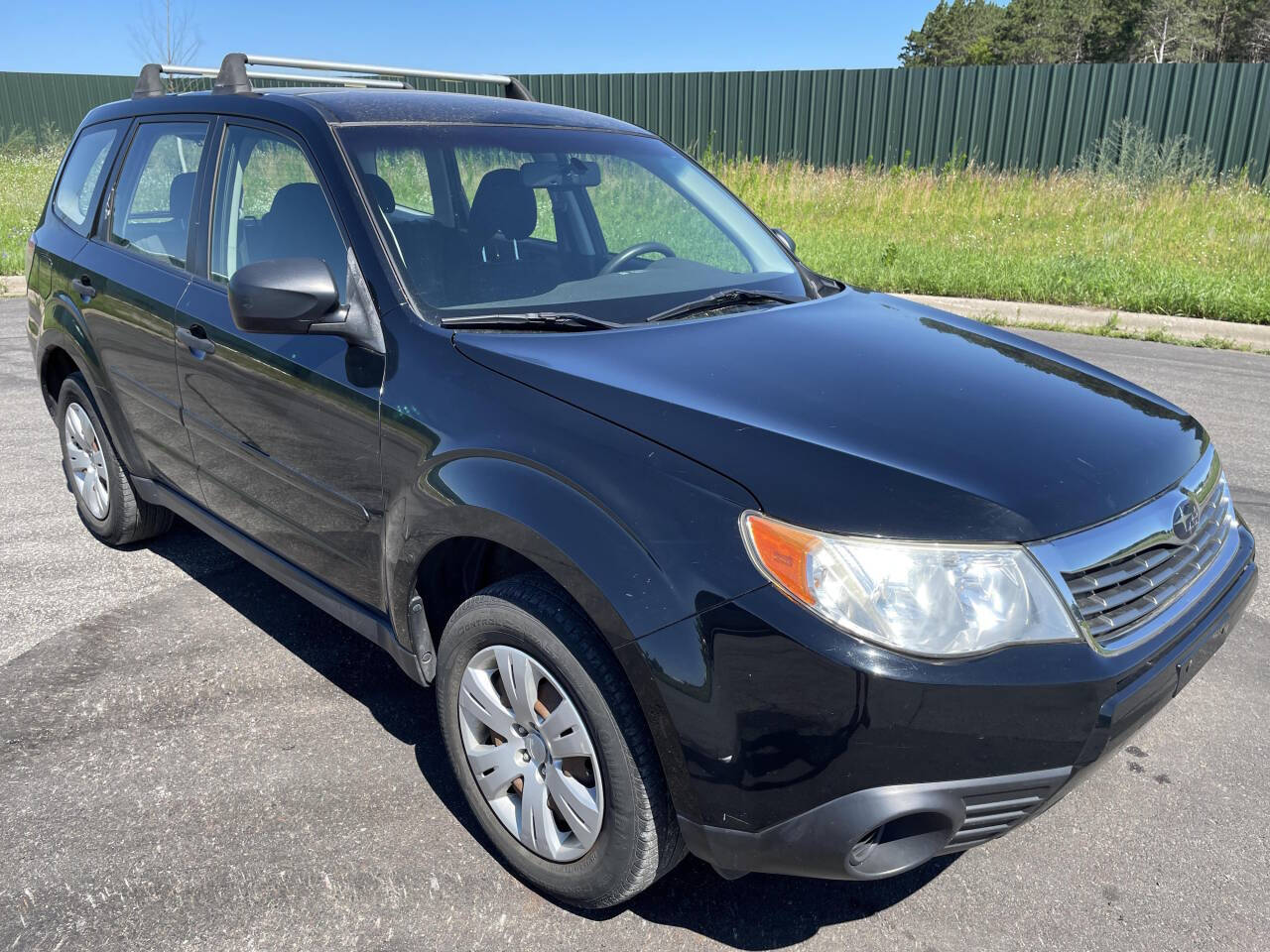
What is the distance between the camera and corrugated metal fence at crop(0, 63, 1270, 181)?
709 inches

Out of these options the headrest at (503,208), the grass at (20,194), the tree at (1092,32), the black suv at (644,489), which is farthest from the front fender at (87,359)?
the tree at (1092,32)

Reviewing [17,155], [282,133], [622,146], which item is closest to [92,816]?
[282,133]

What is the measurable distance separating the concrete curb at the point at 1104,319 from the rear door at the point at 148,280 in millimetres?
6577

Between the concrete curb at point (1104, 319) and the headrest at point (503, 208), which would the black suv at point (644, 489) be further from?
the concrete curb at point (1104, 319)

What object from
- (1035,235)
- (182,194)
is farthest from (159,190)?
(1035,235)

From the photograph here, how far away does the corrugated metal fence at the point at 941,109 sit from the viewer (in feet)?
59.1

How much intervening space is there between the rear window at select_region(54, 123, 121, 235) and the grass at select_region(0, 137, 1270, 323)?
7.89 meters

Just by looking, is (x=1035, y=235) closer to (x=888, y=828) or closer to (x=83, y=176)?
(x=83, y=176)

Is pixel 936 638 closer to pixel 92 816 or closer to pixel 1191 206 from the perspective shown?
pixel 92 816

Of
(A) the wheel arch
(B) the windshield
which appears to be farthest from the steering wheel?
(A) the wheel arch

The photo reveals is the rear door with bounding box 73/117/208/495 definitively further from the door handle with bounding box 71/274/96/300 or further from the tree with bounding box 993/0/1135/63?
the tree with bounding box 993/0/1135/63

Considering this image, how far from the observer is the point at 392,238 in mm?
2713

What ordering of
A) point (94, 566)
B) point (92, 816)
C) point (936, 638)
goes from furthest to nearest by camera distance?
point (94, 566)
point (92, 816)
point (936, 638)

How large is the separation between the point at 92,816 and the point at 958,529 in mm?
2340
